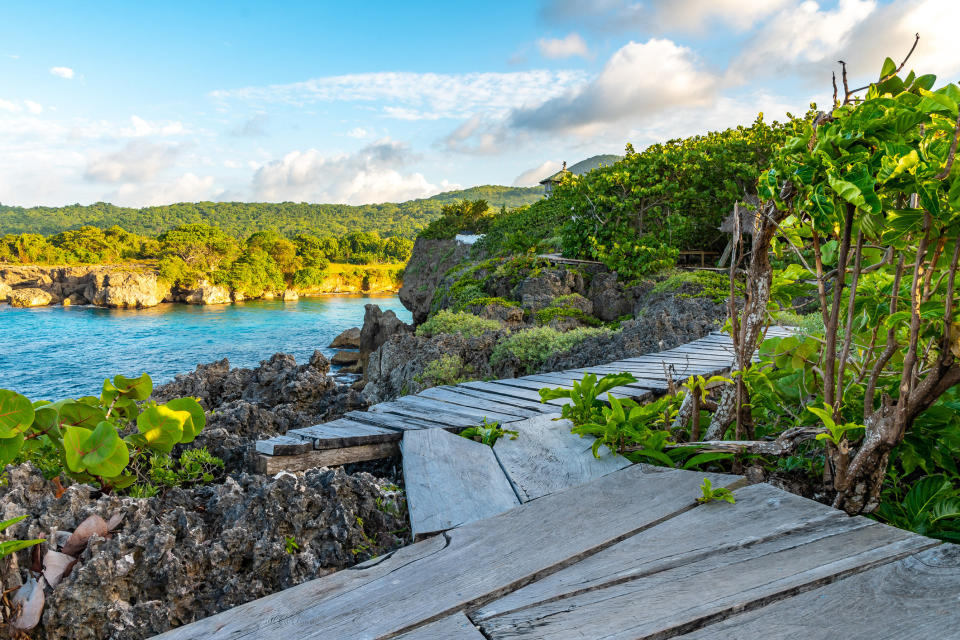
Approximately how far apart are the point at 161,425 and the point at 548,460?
149 cm

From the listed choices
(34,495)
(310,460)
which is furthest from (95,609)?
(310,460)

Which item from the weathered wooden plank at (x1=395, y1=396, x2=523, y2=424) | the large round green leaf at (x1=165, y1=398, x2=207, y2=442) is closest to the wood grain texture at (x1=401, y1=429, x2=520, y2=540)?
the weathered wooden plank at (x1=395, y1=396, x2=523, y2=424)

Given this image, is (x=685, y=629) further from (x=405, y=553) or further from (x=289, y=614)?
(x=289, y=614)

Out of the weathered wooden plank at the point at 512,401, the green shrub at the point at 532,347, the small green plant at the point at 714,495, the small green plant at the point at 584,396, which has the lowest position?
the green shrub at the point at 532,347

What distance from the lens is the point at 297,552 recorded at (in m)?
1.58

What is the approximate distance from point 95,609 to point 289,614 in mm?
522

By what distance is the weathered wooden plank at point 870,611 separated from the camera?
3.53 ft

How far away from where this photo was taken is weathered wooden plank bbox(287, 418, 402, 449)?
7.54 feet

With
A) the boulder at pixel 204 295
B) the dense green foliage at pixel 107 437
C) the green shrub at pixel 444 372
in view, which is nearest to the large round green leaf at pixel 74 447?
the dense green foliage at pixel 107 437

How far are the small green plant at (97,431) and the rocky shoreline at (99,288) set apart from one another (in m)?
61.2

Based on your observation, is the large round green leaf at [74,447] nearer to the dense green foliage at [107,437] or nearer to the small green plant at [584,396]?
the dense green foliage at [107,437]

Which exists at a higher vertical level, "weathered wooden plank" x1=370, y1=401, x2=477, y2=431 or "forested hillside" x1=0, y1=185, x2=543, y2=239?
"forested hillside" x1=0, y1=185, x2=543, y2=239

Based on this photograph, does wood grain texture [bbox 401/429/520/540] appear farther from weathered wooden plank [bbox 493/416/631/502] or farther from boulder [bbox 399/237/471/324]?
boulder [bbox 399/237/471/324]

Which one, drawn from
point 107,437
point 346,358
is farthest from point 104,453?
point 346,358
